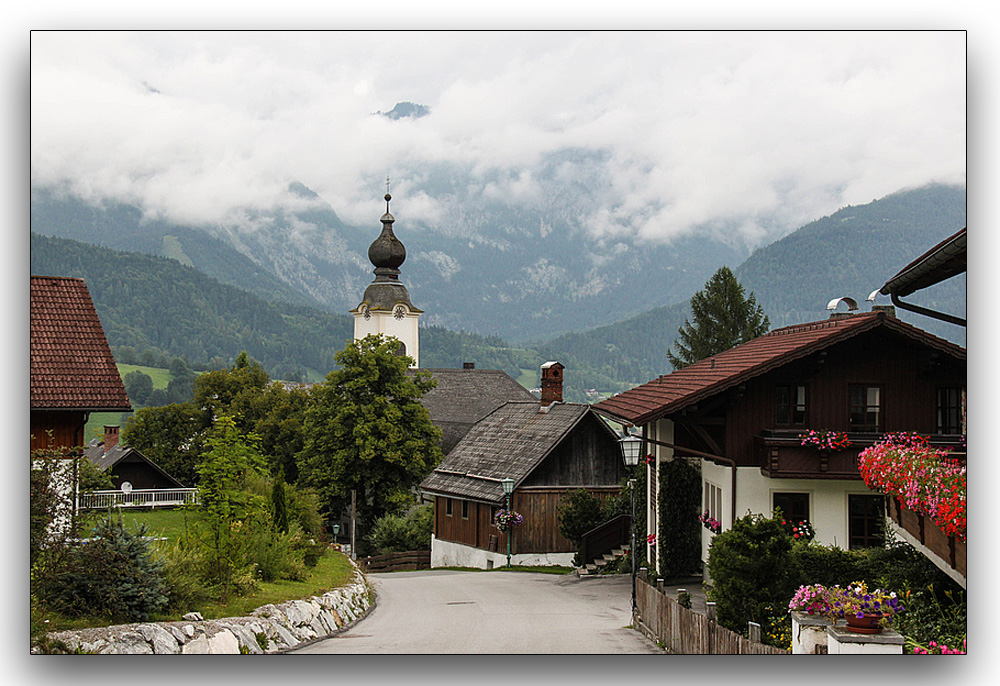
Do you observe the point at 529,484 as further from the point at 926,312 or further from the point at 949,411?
the point at 926,312

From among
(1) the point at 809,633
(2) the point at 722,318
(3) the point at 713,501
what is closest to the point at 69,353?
(1) the point at 809,633

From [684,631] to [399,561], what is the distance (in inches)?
777

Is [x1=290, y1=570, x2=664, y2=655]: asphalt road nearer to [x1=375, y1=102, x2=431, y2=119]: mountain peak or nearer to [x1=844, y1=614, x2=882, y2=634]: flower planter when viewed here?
[x1=844, y1=614, x2=882, y2=634]: flower planter

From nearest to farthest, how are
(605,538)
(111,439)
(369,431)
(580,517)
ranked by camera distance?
(605,538) → (580,517) → (369,431) → (111,439)

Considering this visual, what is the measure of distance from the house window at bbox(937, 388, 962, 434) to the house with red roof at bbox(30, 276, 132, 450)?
32.8 feet

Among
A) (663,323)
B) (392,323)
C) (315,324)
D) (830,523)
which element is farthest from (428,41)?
(663,323)

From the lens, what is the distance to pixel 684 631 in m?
10.0

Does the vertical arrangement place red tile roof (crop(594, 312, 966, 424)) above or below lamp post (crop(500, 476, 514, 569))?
above

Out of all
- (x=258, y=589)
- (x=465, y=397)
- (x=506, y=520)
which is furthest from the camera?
(x=465, y=397)

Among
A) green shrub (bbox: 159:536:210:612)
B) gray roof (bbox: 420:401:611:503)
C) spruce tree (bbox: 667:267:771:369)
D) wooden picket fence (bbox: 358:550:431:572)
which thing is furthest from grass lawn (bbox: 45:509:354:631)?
spruce tree (bbox: 667:267:771:369)

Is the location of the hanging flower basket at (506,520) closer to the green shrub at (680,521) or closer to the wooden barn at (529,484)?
the wooden barn at (529,484)

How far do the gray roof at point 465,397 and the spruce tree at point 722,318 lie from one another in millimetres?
12851

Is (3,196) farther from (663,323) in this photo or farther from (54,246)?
(663,323)

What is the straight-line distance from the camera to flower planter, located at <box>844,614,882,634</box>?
8.14 metres
